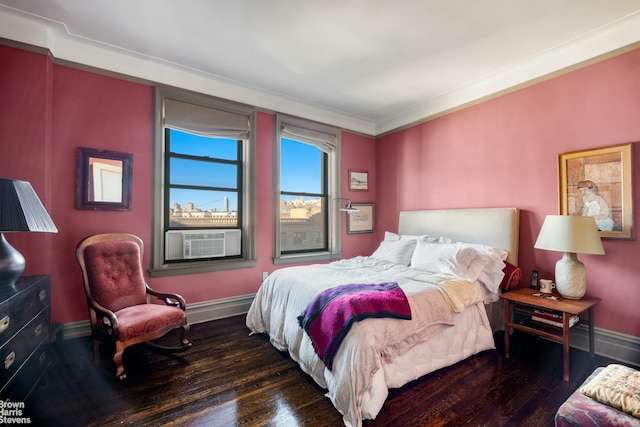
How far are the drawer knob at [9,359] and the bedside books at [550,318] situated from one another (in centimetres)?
373

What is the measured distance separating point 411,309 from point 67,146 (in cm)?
340

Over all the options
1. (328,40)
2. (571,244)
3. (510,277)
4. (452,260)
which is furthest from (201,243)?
(571,244)

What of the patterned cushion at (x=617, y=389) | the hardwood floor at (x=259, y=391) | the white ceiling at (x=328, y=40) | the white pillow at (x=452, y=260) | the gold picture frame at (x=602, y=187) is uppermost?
the white ceiling at (x=328, y=40)

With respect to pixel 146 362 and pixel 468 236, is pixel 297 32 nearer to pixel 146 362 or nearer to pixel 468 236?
pixel 468 236

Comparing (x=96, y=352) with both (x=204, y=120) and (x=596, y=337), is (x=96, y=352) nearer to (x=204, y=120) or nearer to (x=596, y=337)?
(x=204, y=120)

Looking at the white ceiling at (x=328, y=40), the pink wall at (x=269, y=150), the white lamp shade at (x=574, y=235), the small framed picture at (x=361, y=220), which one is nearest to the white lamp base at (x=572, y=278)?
the white lamp shade at (x=574, y=235)

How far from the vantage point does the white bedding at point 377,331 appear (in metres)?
1.73

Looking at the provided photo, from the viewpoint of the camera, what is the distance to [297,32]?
8.23 feet

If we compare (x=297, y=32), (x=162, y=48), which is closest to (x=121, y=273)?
(x=162, y=48)

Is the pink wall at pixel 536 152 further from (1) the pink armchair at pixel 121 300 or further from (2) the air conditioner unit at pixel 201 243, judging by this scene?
(1) the pink armchair at pixel 121 300

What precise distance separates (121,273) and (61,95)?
1.76 m

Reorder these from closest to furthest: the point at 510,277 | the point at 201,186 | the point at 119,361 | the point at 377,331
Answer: the point at 377,331 → the point at 119,361 → the point at 510,277 → the point at 201,186

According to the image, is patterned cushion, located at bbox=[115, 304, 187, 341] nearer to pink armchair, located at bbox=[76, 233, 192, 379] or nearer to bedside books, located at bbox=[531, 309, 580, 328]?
pink armchair, located at bbox=[76, 233, 192, 379]

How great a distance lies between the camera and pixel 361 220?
185 inches
